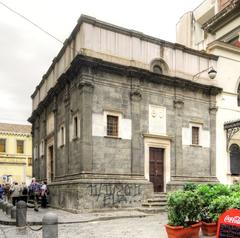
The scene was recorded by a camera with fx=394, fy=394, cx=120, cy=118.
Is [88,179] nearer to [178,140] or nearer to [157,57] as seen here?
[178,140]

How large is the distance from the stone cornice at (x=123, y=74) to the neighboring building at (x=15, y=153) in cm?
2773

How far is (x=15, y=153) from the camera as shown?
170ft

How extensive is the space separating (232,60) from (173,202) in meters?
17.5

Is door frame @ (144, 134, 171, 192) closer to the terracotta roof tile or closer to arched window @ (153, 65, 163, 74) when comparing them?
arched window @ (153, 65, 163, 74)

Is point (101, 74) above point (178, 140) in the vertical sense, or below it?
above

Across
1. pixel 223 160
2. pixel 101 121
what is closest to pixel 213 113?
pixel 223 160

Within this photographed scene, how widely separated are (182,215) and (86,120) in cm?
972

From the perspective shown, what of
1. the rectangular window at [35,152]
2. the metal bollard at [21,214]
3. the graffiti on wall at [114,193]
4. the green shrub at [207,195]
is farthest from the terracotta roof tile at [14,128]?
the green shrub at [207,195]

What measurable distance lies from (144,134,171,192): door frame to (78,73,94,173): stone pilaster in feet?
11.5

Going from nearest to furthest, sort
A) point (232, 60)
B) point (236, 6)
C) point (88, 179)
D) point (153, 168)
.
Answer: point (88, 179) → point (153, 168) → point (232, 60) → point (236, 6)

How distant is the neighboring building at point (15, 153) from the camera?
50406 mm

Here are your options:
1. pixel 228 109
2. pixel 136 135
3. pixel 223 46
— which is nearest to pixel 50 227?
pixel 136 135

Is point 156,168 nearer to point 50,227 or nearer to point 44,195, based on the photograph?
point 44,195

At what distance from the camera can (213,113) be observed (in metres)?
24.1
